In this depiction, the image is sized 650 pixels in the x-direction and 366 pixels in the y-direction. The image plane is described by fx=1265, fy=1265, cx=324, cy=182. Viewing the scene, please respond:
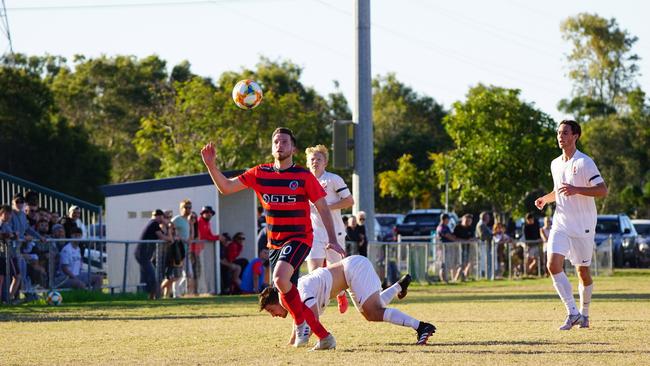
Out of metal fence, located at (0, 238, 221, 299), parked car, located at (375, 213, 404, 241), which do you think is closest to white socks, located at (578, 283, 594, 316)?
metal fence, located at (0, 238, 221, 299)

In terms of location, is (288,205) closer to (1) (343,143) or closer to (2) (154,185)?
(1) (343,143)

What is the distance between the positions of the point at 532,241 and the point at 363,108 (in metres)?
10.9

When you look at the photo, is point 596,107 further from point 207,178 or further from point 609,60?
point 207,178

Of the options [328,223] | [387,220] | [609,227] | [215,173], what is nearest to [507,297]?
[328,223]

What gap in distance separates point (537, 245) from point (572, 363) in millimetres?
27100

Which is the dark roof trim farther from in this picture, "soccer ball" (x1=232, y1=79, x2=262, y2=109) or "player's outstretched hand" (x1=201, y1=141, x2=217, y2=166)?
"player's outstretched hand" (x1=201, y1=141, x2=217, y2=166)

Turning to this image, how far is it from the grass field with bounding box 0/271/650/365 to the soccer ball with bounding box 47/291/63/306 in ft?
0.65

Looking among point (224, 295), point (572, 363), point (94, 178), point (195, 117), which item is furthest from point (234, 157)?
point (572, 363)

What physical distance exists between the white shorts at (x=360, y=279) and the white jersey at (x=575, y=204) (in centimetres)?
315

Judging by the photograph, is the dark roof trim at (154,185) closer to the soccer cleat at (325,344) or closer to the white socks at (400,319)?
the white socks at (400,319)

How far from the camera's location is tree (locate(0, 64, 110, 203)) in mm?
63500

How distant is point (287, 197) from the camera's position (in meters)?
11.3

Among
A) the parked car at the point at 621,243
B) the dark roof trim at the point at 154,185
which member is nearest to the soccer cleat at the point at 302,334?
the dark roof trim at the point at 154,185

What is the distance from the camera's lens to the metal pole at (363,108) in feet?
88.2
